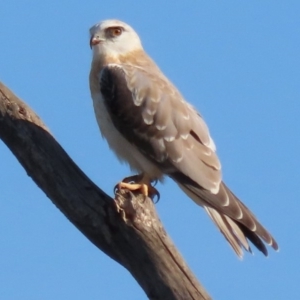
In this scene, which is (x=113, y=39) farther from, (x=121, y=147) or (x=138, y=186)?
(x=138, y=186)

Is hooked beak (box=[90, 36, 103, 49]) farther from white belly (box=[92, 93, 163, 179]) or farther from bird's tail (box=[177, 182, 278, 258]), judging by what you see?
bird's tail (box=[177, 182, 278, 258])

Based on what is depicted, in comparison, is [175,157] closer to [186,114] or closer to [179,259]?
[186,114]

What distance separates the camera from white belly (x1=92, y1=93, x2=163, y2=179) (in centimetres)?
670

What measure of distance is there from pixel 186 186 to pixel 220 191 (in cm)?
30

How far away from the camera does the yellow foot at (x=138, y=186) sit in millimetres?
6113

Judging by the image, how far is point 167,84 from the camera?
705 cm

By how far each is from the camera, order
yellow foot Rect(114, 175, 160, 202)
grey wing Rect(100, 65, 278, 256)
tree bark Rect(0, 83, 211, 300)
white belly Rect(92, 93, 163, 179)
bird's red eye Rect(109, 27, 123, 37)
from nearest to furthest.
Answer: tree bark Rect(0, 83, 211, 300) < yellow foot Rect(114, 175, 160, 202) < grey wing Rect(100, 65, 278, 256) < white belly Rect(92, 93, 163, 179) < bird's red eye Rect(109, 27, 123, 37)

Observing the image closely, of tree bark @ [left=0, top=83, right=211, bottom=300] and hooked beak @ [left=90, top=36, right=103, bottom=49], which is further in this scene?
hooked beak @ [left=90, top=36, right=103, bottom=49]

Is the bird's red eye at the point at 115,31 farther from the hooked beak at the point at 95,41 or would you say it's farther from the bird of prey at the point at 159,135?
the bird of prey at the point at 159,135

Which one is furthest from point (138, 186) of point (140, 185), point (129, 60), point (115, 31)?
point (115, 31)

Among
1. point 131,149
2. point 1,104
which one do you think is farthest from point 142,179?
point 1,104

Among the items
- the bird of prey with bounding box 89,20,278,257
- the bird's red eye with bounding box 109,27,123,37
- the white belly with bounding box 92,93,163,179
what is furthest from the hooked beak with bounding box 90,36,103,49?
the white belly with bounding box 92,93,163,179

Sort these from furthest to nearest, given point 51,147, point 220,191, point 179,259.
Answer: point 220,191 → point 51,147 → point 179,259

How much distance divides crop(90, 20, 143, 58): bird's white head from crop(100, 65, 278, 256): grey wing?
1.86 feet
